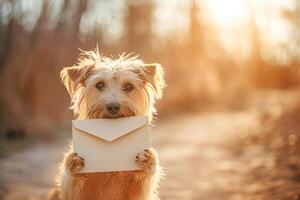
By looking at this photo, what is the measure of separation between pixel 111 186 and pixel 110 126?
580 mm

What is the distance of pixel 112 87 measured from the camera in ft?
18.1

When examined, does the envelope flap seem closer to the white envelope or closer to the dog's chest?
the white envelope

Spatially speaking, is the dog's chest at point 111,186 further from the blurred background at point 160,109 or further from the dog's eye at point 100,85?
the blurred background at point 160,109

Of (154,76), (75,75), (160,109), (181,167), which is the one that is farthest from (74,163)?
(160,109)

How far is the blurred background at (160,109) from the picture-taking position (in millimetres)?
9797

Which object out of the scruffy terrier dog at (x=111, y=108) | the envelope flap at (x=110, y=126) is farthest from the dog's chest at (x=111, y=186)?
the envelope flap at (x=110, y=126)

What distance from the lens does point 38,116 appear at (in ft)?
50.5

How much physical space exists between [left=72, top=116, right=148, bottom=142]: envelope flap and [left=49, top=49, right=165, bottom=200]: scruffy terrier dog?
0.08 meters

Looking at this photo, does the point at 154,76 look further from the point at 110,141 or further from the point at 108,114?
the point at 110,141

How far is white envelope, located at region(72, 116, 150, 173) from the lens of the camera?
17.3 ft

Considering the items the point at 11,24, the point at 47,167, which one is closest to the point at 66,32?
the point at 11,24

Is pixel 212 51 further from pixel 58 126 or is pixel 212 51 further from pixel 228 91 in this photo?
pixel 58 126

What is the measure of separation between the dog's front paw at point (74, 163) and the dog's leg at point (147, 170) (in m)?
0.48

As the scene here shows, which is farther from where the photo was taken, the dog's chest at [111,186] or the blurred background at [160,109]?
the blurred background at [160,109]
